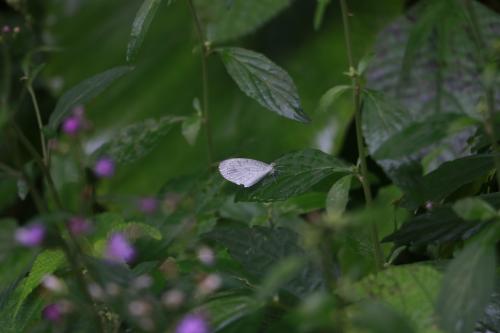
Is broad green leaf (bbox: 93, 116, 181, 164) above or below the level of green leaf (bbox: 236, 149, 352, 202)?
below

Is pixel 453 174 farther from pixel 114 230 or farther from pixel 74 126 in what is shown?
Answer: pixel 74 126

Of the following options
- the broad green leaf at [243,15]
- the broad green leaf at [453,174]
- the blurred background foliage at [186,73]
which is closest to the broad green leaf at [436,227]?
the broad green leaf at [453,174]

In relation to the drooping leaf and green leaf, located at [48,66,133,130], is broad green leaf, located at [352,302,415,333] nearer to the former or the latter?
green leaf, located at [48,66,133,130]

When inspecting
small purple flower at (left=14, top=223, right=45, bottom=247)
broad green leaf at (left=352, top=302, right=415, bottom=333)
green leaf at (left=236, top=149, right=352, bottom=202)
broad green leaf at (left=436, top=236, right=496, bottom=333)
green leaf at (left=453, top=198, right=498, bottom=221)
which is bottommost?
green leaf at (left=236, top=149, right=352, bottom=202)

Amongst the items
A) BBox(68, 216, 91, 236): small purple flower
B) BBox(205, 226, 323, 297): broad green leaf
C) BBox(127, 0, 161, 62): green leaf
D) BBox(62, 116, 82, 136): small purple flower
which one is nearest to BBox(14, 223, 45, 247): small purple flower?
BBox(68, 216, 91, 236): small purple flower

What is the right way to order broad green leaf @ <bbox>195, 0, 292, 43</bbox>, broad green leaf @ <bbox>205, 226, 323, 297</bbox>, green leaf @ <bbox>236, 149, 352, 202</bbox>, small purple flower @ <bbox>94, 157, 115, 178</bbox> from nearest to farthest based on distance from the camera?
broad green leaf @ <bbox>205, 226, 323, 297</bbox>
green leaf @ <bbox>236, 149, 352, 202</bbox>
small purple flower @ <bbox>94, 157, 115, 178</bbox>
broad green leaf @ <bbox>195, 0, 292, 43</bbox>

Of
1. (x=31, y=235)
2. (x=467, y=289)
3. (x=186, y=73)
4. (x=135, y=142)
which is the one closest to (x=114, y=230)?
(x=135, y=142)
